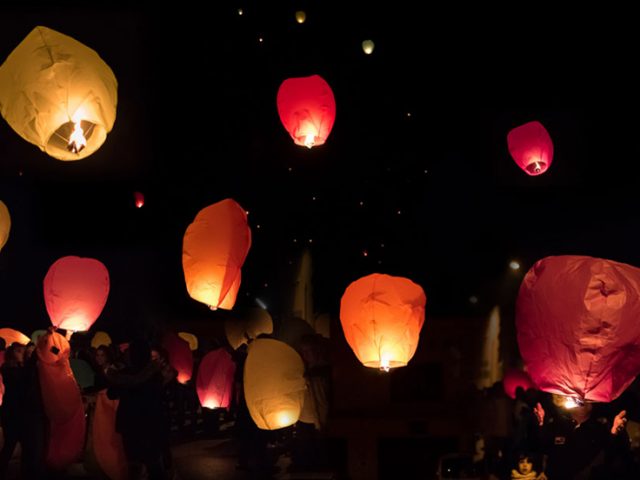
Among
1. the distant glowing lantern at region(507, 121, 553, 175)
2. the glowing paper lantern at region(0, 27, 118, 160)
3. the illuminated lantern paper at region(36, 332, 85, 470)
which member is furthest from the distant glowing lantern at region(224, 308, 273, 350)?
the glowing paper lantern at region(0, 27, 118, 160)

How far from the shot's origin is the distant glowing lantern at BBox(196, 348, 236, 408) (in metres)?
6.54

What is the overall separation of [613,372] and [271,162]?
20.4 ft

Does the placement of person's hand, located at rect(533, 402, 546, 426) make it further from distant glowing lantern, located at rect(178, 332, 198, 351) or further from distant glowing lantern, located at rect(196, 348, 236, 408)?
distant glowing lantern, located at rect(178, 332, 198, 351)

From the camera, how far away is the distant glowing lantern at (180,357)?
26.6 ft

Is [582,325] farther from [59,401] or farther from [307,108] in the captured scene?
[59,401]

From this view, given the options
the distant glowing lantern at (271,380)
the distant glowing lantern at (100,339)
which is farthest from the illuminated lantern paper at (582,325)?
the distant glowing lantern at (100,339)

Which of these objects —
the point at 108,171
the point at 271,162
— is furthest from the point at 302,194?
the point at 108,171

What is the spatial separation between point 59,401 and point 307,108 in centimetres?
266

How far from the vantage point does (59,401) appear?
16.4 feet

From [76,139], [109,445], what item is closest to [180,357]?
[109,445]

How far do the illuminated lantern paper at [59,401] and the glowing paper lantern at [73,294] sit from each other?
0.50 feet

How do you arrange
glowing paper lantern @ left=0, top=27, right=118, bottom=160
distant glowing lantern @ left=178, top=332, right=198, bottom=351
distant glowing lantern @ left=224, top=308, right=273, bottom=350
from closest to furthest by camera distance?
1. glowing paper lantern @ left=0, top=27, right=118, bottom=160
2. distant glowing lantern @ left=224, top=308, right=273, bottom=350
3. distant glowing lantern @ left=178, top=332, right=198, bottom=351

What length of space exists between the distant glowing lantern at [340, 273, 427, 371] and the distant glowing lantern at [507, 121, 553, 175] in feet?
5.69

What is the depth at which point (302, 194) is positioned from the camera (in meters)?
9.89
